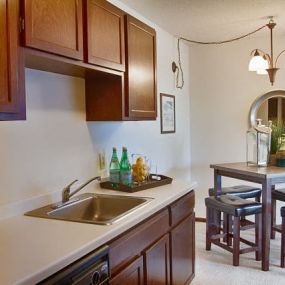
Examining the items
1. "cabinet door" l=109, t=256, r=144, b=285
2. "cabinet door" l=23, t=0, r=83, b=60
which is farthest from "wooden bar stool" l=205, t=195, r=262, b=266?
"cabinet door" l=23, t=0, r=83, b=60

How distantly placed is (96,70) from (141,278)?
49.7 inches

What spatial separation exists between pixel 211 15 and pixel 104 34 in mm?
1448

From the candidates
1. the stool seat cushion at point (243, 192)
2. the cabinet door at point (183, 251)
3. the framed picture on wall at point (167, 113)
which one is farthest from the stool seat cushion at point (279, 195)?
the framed picture on wall at point (167, 113)

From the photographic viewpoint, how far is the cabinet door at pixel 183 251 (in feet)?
8.11

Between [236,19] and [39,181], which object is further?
[236,19]

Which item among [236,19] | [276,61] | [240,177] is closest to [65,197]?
[240,177]

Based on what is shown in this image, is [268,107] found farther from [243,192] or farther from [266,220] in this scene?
[266,220]

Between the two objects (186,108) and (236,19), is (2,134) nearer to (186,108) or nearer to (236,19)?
(236,19)

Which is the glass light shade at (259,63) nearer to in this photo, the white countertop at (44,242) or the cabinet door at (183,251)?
the cabinet door at (183,251)

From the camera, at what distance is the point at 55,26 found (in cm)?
181

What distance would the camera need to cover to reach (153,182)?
273 centimetres

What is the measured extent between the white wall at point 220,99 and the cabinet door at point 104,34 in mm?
2278

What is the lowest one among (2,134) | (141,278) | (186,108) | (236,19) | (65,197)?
(141,278)

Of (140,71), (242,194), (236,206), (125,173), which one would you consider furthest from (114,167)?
(242,194)
